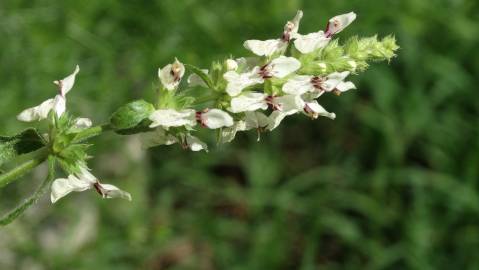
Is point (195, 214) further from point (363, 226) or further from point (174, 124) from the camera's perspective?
point (174, 124)

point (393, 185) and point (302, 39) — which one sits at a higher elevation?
point (393, 185)

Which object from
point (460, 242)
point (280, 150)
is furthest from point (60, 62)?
point (460, 242)

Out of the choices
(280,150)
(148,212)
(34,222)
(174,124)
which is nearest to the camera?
(174,124)

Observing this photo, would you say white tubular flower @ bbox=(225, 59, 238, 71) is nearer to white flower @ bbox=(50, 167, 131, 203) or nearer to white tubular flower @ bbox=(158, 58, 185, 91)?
white tubular flower @ bbox=(158, 58, 185, 91)

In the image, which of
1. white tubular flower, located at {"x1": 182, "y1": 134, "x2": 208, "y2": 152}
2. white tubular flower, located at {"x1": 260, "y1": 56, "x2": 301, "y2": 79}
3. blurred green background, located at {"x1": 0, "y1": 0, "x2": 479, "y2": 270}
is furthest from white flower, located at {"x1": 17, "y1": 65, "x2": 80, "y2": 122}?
blurred green background, located at {"x1": 0, "y1": 0, "x2": 479, "y2": 270}

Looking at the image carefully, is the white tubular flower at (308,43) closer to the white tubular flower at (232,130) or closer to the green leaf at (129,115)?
the white tubular flower at (232,130)
